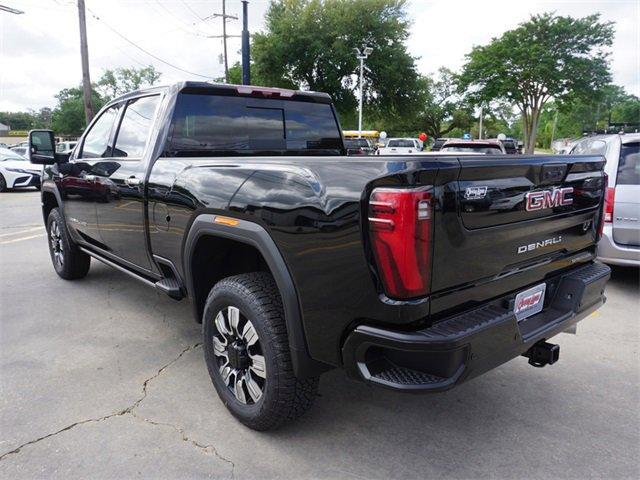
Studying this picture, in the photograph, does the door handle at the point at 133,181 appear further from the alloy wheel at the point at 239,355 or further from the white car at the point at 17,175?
the white car at the point at 17,175

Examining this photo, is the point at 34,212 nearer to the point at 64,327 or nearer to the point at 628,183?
the point at 64,327

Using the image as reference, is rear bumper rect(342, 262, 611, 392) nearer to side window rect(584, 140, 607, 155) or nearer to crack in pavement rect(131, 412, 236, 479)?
crack in pavement rect(131, 412, 236, 479)

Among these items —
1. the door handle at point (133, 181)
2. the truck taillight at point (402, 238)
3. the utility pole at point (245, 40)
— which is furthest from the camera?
the utility pole at point (245, 40)

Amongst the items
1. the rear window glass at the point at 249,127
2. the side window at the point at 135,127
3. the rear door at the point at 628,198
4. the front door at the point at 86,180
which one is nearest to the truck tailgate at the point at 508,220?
the rear window glass at the point at 249,127

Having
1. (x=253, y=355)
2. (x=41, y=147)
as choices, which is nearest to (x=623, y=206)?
(x=253, y=355)

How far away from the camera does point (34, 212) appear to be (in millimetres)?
11531

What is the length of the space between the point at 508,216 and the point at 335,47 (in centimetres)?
3196

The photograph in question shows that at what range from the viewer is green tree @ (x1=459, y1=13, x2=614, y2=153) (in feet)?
90.5

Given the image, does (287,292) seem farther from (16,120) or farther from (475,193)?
(16,120)

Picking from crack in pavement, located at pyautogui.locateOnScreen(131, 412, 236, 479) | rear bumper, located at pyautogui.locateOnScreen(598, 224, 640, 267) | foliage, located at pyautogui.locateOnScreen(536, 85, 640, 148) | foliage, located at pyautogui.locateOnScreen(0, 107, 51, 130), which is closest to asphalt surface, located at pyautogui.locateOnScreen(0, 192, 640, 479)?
crack in pavement, located at pyautogui.locateOnScreen(131, 412, 236, 479)

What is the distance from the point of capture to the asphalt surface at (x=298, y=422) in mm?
2430

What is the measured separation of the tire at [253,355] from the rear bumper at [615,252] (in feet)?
12.8

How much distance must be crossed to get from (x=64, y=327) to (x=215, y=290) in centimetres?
218

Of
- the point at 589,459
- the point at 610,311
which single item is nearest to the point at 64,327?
the point at 589,459
